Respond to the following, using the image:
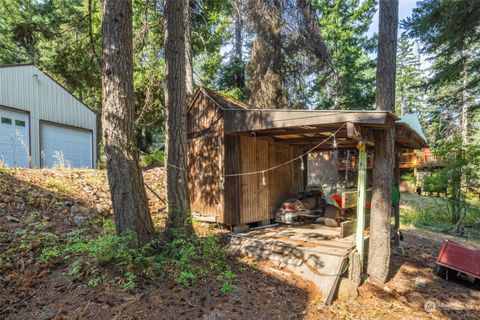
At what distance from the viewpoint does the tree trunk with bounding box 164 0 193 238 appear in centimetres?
471

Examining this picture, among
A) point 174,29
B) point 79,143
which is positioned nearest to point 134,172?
point 174,29

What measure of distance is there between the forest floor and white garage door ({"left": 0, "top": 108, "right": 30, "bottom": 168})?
16.5 feet

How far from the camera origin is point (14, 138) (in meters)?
10.3

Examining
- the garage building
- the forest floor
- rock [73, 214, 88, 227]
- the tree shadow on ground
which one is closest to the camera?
the forest floor

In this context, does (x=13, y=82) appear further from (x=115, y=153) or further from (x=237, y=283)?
(x=237, y=283)

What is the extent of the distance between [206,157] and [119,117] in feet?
10.7

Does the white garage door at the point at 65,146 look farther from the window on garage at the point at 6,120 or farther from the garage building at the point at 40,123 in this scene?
the window on garage at the point at 6,120

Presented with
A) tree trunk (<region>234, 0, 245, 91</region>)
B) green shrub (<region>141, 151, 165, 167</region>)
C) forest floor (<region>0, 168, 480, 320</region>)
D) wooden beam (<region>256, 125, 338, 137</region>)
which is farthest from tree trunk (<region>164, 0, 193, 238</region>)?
green shrub (<region>141, 151, 165, 167</region>)

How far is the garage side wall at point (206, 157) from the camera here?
21.2ft

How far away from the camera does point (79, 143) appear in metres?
12.9

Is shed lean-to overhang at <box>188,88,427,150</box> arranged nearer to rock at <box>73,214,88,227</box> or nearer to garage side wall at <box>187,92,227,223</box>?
garage side wall at <box>187,92,227,223</box>

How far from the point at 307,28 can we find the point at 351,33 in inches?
327

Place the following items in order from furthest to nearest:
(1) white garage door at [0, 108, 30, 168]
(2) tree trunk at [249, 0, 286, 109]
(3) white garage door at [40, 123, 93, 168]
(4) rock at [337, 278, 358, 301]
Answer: (3) white garage door at [40, 123, 93, 168]
(2) tree trunk at [249, 0, 286, 109]
(1) white garage door at [0, 108, 30, 168]
(4) rock at [337, 278, 358, 301]

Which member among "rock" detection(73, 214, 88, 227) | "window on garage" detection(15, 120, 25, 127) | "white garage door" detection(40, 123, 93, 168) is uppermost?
"window on garage" detection(15, 120, 25, 127)
